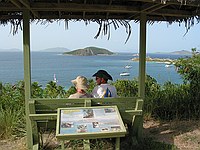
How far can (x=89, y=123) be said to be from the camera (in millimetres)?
3447

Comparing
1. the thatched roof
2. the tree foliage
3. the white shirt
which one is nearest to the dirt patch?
the tree foliage

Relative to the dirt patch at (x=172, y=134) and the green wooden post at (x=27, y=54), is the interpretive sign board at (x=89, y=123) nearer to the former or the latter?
the green wooden post at (x=27, y=54)

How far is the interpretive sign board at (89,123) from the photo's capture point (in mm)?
3246

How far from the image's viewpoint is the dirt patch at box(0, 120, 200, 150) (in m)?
4.45

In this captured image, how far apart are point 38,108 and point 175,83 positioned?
4.36m

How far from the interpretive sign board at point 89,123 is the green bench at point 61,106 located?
0.69 ft

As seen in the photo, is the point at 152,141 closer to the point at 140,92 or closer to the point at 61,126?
the point at 140,92

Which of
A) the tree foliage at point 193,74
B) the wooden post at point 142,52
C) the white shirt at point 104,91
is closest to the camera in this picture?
the white shirt at point 104,91

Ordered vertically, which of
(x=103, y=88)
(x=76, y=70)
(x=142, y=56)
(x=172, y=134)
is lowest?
(x=172, y=134)

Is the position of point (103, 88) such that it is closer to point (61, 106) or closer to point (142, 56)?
point (61, 106)

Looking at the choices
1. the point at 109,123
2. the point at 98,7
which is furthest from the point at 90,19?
the point at 109,123

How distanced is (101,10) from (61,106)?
1588mm

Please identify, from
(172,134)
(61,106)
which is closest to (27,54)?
(61,106)

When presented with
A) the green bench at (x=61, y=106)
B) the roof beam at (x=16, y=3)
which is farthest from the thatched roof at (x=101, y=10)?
the green bench at (x=61, y=106)
